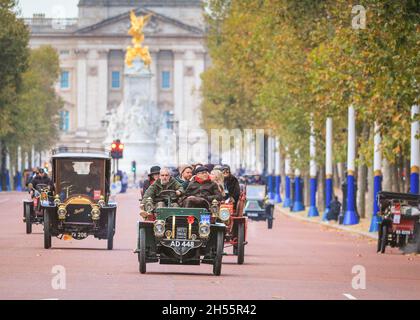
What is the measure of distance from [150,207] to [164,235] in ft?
3.07

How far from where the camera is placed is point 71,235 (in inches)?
1470

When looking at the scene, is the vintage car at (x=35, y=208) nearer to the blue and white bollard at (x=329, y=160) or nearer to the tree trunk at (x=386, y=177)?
the tree trunk at (x=386, y=177)

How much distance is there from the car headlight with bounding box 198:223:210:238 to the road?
735 millimetres

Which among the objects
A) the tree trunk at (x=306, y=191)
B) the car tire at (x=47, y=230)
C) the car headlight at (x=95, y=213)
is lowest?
the tree trunk at (x=306, y=191)

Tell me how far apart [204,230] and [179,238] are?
0.46 metres

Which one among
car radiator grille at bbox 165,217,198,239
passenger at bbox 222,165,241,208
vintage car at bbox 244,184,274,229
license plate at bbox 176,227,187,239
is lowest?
vintage car at bbox 244,184,274,229

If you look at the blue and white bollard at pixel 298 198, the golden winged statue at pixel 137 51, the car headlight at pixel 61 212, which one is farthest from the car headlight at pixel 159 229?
the golden winged statue at pixel 137 51

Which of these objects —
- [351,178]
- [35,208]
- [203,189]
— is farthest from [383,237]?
[351,178]

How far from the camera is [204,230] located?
28016 millimetres

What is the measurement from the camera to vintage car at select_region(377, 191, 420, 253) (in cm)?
3912

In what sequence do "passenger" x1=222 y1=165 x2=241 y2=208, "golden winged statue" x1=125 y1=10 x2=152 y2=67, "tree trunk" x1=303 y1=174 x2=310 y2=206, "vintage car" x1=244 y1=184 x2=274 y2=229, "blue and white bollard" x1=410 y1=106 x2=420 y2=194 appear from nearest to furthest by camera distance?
"passenger" x1=222 y1=165 x2=241 y2=208 → "blue and white bollard" x1=410 y1=106 x2=420 y2=194 → "vintage car" x1=244 y1=184 x2=274 y2=229 → "tree trunk" x1=303 y1=174 x2=310 y2=206 → "golden winged statue" x1=125 y1=10 x2=152 y2=67

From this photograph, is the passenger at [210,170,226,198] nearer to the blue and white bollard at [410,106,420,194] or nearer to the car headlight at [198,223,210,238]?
the car headlight at [198,223,210,238]

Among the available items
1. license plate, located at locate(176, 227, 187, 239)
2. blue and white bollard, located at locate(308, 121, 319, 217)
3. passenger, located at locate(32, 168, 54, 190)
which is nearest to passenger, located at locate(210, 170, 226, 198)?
license plate, located at locate(176, 227, 187, 239)

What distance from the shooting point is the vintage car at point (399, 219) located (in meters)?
39.1
